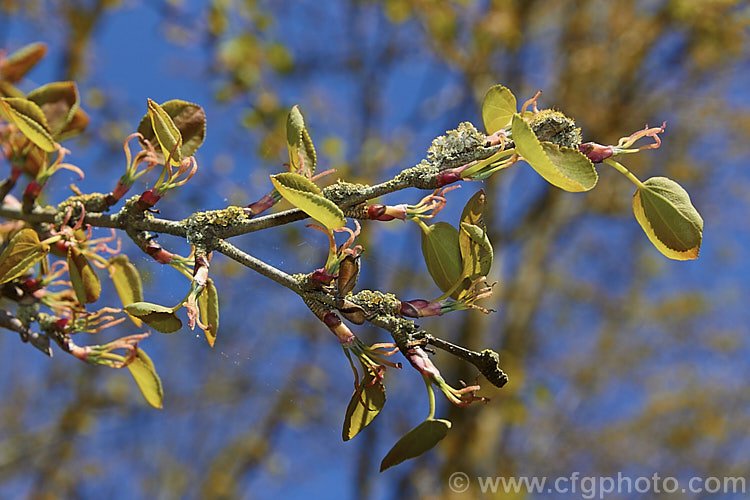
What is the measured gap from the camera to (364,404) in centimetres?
63

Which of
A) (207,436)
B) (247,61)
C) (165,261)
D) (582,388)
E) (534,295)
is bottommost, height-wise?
(207,436)

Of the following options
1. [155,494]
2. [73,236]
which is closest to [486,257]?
[73,236]

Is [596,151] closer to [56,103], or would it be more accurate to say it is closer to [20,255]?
[20,255]

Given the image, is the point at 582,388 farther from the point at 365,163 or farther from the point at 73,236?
the point at 73,236

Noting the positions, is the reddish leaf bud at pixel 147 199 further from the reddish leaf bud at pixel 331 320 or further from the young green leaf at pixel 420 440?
the young green leaf at pixel 420 440

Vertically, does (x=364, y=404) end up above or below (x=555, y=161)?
below

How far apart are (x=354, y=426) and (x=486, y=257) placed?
21 cm

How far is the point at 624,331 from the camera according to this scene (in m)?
5.98

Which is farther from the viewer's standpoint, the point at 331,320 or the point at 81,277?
the point at 81,277

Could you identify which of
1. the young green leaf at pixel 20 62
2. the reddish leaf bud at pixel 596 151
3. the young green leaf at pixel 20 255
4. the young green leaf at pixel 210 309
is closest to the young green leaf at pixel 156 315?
the young green leaf at pixel 210 309

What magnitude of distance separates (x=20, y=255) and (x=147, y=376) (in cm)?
24

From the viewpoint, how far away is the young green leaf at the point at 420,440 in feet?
1.94

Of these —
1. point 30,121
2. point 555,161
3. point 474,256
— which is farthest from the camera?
point 30,121

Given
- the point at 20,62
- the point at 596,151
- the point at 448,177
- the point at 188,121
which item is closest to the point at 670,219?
the point at 596,151
